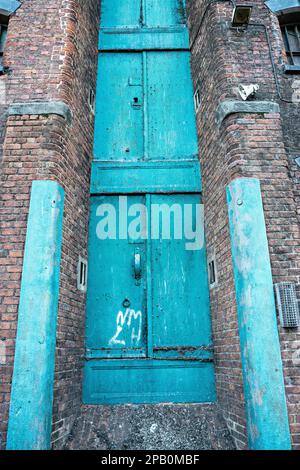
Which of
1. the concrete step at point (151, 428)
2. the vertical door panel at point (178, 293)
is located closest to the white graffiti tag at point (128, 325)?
the vertical door panel at point (178, 293)

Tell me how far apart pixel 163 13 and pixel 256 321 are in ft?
19.3

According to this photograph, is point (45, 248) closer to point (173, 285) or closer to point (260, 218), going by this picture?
point (173, 285)

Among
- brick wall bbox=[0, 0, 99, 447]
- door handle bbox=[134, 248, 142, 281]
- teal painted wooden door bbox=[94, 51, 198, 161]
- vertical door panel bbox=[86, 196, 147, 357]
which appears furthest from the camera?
teal painted wooden door bbox=[94, 51, 198, 161]

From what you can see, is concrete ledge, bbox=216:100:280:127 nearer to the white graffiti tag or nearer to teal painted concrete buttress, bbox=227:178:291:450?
teal painted concrete buttress, bbox=227:178:291:450

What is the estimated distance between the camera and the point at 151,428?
3.81 meters

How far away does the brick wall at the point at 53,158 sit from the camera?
11.8 feet

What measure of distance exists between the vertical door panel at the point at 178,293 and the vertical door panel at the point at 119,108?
3.48 feet

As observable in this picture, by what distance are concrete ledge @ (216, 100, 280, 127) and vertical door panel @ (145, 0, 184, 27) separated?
3.07m

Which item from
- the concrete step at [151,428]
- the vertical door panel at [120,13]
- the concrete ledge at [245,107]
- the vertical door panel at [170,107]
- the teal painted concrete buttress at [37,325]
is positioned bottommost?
the concrete step at [151,428]

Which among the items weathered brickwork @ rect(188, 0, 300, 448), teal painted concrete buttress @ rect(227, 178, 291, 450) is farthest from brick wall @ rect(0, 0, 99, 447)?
teal painted concrete buttress @ rect(227, 178, 291, 450)

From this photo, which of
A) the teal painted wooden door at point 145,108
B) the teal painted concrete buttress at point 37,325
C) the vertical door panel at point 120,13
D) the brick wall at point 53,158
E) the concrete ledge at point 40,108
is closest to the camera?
the teal painted concrete buttress at point 37,325

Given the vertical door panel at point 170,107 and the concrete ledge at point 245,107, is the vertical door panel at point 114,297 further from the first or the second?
the concrete ledge at point 245,107

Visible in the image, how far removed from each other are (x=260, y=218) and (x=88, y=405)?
3.10 m

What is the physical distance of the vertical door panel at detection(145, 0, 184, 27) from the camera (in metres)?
6.21
